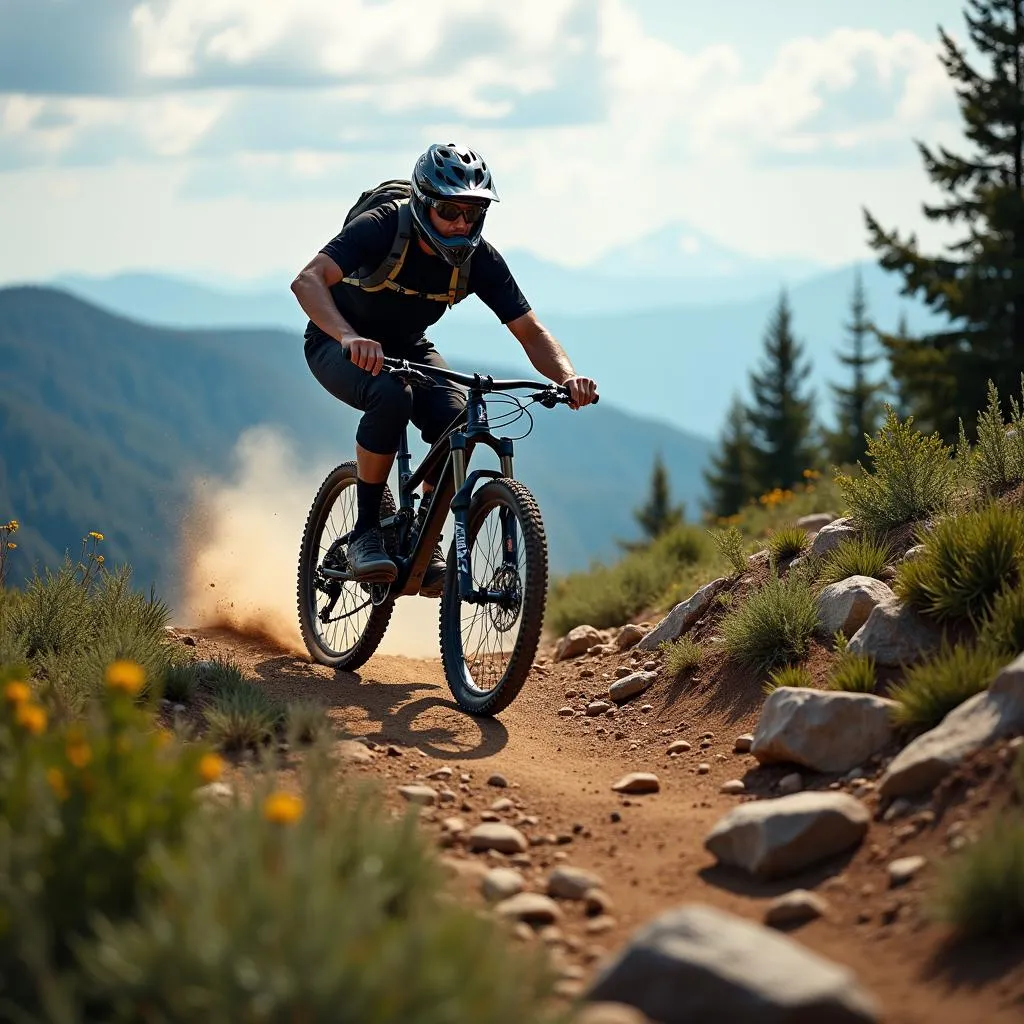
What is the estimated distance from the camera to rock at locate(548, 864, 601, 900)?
4.45m

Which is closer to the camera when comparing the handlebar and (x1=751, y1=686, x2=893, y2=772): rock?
(x1=751, y1=686, x2=893, y2=772): rock

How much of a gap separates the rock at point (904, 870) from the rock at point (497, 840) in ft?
4.53

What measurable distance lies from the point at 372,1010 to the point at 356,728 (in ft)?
13.5

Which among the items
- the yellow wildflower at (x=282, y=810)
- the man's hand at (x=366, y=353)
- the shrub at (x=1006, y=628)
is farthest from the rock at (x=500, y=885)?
the man's hand at (x=366, y=353)

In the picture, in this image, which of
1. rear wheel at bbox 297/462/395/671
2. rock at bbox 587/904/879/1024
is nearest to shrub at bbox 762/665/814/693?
rear wheel at bbox 297/462/395/671

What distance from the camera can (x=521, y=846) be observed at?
495 centimetres

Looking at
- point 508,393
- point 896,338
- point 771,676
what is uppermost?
point 896,338

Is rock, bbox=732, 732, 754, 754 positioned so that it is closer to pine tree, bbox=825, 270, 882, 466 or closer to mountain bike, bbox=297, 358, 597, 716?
mountain bike, bbox=297, 358, 597, 716

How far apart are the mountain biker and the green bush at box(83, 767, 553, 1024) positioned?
Answer: 4107 mm

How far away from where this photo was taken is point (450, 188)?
709 centimetres

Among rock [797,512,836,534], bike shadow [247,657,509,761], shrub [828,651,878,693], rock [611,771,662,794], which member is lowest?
rock [611,771,662,794]

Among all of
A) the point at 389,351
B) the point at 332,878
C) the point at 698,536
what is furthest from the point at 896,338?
the point at 332,878

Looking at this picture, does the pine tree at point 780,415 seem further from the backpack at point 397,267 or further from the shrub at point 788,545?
the backpack at point 397,267

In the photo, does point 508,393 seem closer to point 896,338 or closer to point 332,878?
point 332,878
